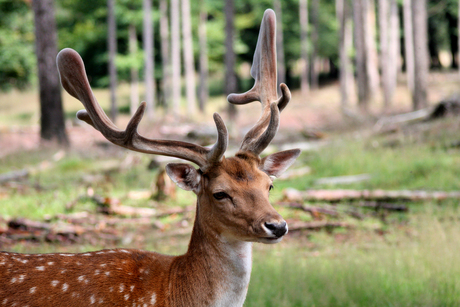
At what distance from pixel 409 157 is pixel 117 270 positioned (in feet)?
28.0

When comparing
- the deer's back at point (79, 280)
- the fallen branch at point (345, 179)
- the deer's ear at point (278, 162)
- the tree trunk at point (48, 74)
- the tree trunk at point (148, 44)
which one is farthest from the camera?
the tree trunk at point (148, 44)

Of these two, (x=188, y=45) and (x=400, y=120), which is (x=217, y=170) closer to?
(x=400, y=120)

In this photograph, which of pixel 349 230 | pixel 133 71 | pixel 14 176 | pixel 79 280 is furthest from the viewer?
pixel 133 71

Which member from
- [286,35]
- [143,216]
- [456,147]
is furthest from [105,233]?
[286,35]

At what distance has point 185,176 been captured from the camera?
341 centimetres

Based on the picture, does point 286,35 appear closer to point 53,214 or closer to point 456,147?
point 456,147

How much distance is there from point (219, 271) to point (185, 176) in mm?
690

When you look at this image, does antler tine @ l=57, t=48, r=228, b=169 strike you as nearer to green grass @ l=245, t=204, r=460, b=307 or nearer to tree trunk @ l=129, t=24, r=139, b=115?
green grass @ l=245, t=204, r=460, b=307

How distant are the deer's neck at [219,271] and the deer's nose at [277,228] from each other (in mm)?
348

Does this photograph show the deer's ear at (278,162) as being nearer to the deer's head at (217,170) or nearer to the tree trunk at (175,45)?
the deer's head at (217,170)

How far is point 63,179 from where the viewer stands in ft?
33.7

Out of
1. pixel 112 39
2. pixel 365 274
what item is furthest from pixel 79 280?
pixel 112 39

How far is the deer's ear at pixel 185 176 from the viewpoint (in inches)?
131

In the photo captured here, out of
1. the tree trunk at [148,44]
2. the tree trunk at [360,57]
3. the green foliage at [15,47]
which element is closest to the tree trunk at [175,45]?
the tree trunk at [148,44]
